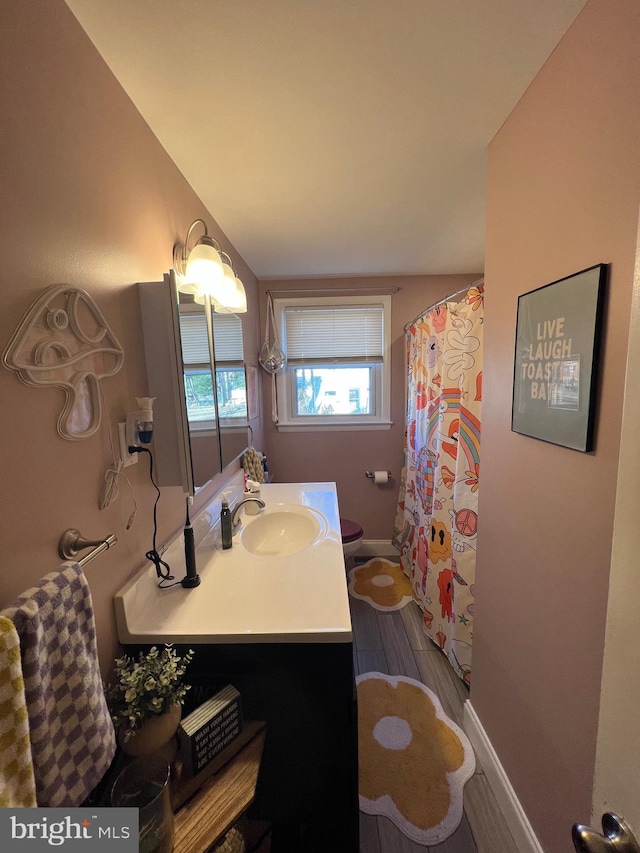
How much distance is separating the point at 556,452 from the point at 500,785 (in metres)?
1.22

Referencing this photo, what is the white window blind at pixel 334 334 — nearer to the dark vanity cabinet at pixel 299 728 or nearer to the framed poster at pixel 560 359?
the framed poster at pixel 560 359

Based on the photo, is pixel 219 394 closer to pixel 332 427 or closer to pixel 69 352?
pixel 69 352

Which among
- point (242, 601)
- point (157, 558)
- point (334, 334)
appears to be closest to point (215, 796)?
point (242, 601)

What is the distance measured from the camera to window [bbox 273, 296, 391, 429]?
266cm

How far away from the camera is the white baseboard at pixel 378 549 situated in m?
2.86

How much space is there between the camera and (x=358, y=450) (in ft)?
9.12

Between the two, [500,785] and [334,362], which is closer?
[500,785]

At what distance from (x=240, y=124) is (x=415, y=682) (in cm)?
245

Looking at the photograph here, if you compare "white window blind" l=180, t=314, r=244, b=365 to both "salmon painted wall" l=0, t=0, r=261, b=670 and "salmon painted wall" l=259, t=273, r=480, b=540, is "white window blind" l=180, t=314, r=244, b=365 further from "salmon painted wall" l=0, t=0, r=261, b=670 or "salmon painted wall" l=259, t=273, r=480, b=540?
"salmon painted wall" l=259, t=273, r=480, b=540

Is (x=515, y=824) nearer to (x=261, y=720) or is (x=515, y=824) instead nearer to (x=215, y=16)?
(x=261, y=720)

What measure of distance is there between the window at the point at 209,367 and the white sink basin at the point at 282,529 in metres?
0.52

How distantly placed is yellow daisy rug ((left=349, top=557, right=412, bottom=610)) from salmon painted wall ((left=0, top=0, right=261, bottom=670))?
178 centimetres

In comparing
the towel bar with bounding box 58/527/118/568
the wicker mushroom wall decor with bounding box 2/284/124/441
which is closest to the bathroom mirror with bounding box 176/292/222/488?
the wicker mushroom wall decor with bounding box 2/284/124/441

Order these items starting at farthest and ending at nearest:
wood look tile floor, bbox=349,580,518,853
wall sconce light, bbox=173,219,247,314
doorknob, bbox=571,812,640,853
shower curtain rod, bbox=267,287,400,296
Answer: shower curtain rod, bbox=267,287,400,296
wall sconce light, bbox=173,219,247,314
wood look tile floor, bbox=349,580,518,853
doorknob, bbox=571,812,640,853
